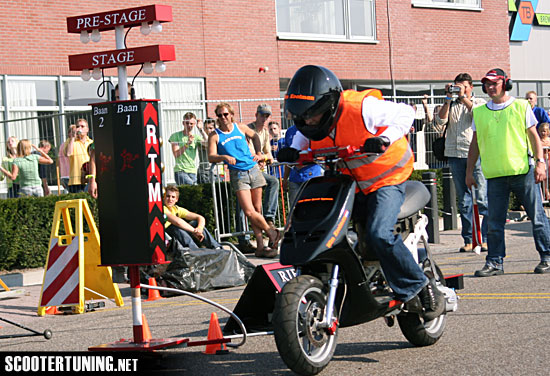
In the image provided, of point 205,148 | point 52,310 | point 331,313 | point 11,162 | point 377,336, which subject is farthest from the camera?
point 11,162

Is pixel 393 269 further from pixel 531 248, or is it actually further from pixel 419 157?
pixel 419 157

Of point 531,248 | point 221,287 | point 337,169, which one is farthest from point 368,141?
point 531,248

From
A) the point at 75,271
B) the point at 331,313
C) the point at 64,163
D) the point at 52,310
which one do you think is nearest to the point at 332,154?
the point at 331,313

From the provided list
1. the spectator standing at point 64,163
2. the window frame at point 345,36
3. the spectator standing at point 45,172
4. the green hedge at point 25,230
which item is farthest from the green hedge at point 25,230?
the window frame at point 345,36

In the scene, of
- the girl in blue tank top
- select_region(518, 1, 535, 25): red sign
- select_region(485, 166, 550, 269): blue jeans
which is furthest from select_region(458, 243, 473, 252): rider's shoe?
select_region(518, 1, 535, 25): red sign

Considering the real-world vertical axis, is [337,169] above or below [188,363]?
above

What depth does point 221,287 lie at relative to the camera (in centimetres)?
1093

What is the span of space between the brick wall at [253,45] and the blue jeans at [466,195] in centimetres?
548

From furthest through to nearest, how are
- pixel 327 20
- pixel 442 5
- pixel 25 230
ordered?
pixel 442 5
pixel 327 20
pixel 25 230

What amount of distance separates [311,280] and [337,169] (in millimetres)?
873

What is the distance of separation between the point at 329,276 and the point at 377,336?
4.36 ft

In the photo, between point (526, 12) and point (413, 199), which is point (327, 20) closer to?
point (526, 12)

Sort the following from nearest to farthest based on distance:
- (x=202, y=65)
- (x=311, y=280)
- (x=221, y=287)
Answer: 1. (x=311, y=280)
2. (x=221, y=287)
3. (x=202, y=65)

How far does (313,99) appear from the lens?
5918mm
